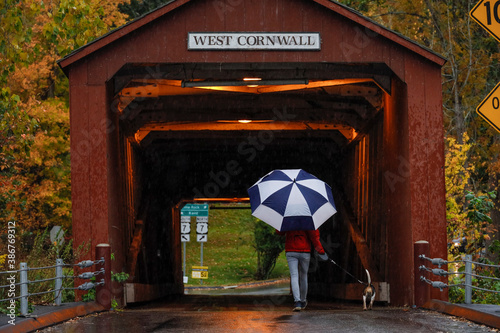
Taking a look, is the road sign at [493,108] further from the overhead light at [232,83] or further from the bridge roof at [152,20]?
the overhead light at [232,83]

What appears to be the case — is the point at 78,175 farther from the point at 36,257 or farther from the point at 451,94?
the point at 451,94

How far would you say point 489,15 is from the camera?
25.6 ft

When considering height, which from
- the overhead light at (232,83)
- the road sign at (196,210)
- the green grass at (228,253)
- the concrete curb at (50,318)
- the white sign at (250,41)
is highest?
the white sign at (250,41)

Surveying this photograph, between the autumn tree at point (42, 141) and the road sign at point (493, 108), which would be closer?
the road sign at point (493, 108)

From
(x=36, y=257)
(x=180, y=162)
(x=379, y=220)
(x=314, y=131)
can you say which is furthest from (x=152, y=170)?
(x=36, y=257)

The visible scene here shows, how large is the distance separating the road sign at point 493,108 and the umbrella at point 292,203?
371 centimetres

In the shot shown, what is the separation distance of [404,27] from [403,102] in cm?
1412

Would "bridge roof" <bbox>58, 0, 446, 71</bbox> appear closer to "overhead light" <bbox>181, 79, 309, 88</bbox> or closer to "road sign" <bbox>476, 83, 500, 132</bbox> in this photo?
"overhead light" <bbox>181, 79, 309, 88</bbox>

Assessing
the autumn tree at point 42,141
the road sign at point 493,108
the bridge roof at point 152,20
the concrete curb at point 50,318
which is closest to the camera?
the road sign at point 493,108

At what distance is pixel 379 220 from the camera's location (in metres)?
15.6

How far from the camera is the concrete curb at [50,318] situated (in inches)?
319

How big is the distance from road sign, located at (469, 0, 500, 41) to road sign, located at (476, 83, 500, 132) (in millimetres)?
580

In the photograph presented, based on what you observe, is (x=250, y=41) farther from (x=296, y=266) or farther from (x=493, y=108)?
(x=493, y=108)

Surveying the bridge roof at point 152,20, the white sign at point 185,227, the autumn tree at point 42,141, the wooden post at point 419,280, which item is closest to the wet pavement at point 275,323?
the wooden post at point 419,280
